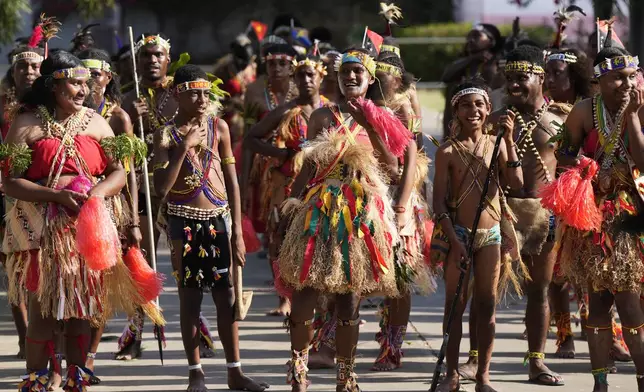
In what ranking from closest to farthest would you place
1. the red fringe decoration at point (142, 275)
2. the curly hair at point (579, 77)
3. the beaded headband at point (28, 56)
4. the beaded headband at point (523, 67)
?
the red fringe decoration at point (142, 275), the beaded headband at point (523, 67), the beaded headband at point (28, 56), the curly hair at point (579, 77)

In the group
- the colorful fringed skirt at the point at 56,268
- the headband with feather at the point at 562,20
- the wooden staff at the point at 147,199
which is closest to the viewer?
the colorful fringed skirt at the point at 56,268

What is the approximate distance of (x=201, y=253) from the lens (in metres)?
7.77

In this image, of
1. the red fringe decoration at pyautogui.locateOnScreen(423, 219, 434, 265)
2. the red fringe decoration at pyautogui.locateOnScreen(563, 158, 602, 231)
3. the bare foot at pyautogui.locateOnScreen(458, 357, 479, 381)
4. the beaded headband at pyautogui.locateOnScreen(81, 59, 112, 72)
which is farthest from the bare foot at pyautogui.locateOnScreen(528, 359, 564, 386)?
the beaded headband at pyautogui.locateOnScreen(81, 59, 112, 72)

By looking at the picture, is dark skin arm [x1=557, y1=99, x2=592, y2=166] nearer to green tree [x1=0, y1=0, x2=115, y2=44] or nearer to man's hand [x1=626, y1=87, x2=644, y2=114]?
man's hand [x1=626, y1=87, x2=644, y2=114]

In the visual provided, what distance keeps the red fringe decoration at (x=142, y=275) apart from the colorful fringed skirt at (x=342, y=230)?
769 millimetres

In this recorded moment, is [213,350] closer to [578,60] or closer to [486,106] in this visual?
[486,106]

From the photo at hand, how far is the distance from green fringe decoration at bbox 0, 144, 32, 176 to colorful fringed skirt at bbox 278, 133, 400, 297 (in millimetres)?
1575

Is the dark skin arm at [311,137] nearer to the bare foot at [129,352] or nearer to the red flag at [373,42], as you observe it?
the red flag at [373,42]

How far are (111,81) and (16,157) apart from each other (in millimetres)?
2285

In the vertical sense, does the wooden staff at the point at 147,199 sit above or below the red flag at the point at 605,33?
below

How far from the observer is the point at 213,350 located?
8961 mm

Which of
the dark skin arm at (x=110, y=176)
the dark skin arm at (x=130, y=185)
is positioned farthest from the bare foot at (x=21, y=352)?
the dark skin arm at (x=110, y=176)

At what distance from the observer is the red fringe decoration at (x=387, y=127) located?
725 cm

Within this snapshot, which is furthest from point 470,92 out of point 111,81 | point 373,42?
point 111,81
